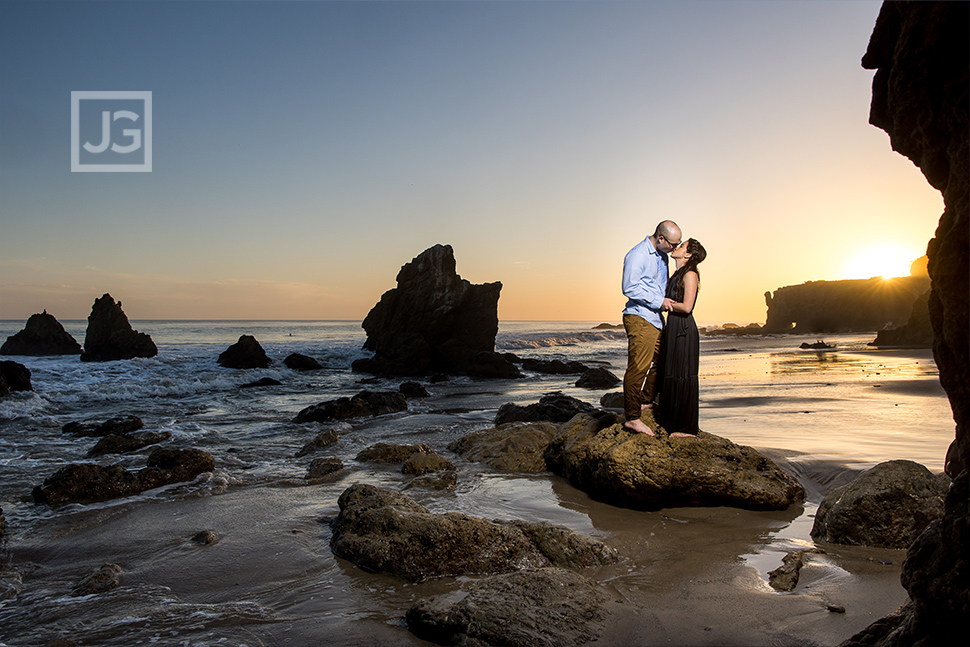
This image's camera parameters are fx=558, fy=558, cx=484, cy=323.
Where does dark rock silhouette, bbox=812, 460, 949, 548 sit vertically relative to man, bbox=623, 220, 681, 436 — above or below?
below

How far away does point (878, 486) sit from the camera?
14.1 ft

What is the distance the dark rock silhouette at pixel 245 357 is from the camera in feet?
92.3

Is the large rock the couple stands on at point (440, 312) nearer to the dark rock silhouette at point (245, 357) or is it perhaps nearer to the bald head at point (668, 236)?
the dark rock silhouette at point (245, 357)

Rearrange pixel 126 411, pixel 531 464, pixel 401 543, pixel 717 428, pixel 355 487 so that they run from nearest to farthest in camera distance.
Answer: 1. pixel 401 543
2. pixel 355 487
3. pixel 531 464
4. pixel 717 428
5. pixel 126 411

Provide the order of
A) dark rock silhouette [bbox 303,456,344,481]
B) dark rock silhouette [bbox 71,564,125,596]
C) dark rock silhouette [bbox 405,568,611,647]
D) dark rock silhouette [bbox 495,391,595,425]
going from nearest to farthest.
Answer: dark rock silhouette [bbox 405,568,611,647], dark rock silhouette [bbox 71,564,125,596], dark rock silhouette [bbox 303,456,344,481], dark rock silhouette [bbox 495,391,595,425]

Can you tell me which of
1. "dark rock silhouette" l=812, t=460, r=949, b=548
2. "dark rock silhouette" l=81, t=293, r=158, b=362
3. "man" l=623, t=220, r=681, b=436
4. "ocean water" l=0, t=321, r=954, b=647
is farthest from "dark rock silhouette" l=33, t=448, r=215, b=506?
"dark rock silhouette" l=81, t=293, r=158, b=362

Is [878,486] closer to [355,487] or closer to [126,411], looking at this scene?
[355,487]

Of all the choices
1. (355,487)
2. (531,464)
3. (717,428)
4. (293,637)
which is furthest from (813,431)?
(293,637)

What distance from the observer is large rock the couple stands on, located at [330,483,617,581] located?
4.13m

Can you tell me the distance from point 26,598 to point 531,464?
527 cm

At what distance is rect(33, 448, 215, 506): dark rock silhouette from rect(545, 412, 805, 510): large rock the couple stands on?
5.52m

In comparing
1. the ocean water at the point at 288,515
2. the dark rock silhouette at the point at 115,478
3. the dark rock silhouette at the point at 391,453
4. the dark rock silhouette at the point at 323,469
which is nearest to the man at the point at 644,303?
the ocean water at the point at 288,515

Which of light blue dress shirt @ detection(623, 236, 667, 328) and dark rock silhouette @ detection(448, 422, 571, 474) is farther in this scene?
dark rock silhouette @ detection(448, 422, 571, 474)

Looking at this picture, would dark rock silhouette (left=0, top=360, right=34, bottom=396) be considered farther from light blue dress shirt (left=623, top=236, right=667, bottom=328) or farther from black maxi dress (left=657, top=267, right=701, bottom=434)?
black maxi dress (left=657, top=267, right=701, bottom=434)
